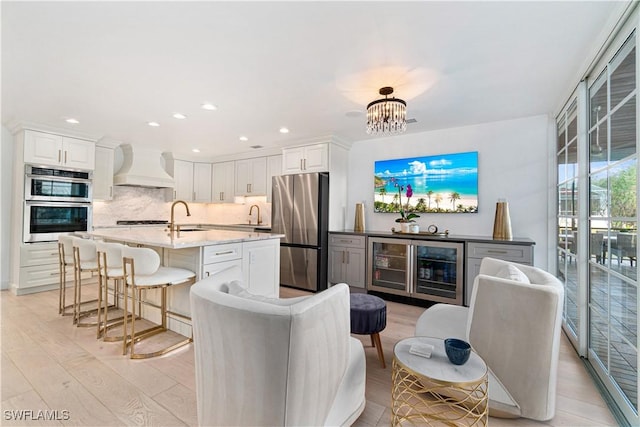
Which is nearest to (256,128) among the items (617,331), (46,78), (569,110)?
(46,78)

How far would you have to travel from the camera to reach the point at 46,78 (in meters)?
2.63

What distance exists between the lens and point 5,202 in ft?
13.8

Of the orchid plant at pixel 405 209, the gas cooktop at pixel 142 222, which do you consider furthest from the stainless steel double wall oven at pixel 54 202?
the orchid plant at pixel 405 209

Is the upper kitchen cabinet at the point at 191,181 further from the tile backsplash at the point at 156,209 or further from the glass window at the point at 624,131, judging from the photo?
the glass window at the point at 624,131

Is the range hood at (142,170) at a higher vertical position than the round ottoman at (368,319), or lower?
higher

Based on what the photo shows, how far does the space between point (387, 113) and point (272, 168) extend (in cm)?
333

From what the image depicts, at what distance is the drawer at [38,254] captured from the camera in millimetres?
3978

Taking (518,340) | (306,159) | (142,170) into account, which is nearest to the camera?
(518,340)

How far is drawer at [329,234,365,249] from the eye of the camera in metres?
4.22

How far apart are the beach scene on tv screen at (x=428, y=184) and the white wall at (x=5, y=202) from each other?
18.0ft

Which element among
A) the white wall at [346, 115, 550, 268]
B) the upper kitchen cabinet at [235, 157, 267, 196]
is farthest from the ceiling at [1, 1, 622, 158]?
the upper kitchen cabinet at [235, 157, 267, 196]

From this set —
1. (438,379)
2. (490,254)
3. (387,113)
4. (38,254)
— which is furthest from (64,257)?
(490,254)

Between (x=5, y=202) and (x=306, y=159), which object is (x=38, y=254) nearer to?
(x=5, y=202)

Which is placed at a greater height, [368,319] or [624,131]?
[624,131]
